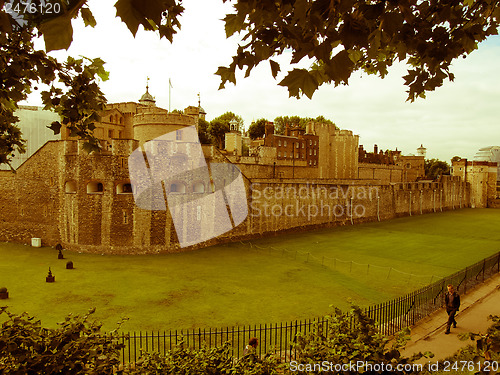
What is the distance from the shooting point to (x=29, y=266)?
1945 cm

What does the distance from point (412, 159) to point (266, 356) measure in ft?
261

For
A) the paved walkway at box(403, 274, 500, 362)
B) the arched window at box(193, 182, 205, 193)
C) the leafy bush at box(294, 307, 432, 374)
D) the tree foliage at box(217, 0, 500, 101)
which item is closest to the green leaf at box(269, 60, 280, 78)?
the tree foliage at box(217, 0, 500, 101)

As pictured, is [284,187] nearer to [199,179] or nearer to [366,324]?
[199,179]

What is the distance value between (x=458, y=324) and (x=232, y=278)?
1055 cm

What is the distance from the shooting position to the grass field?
44.0ft

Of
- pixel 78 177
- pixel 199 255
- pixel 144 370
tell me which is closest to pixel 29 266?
pixel 78 177

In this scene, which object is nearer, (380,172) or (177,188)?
(177,188)

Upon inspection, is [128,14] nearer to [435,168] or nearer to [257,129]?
[257,129]

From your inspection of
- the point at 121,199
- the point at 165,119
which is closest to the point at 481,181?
the point at 165,119

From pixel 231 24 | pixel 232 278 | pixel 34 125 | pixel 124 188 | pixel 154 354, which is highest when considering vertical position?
pixel 34 125

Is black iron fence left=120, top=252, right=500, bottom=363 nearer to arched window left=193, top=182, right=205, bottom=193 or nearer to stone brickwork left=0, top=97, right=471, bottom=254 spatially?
stone brickwork left=0, top=97, right=471, bottom=254

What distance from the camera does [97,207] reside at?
2289cm

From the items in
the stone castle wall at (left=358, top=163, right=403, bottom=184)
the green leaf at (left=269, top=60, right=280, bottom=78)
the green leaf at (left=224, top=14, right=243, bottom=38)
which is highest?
the stone castle wall at (left=358, top=163, right=403, bottom=184)

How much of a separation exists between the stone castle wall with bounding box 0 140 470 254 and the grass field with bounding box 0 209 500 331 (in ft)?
3.97
